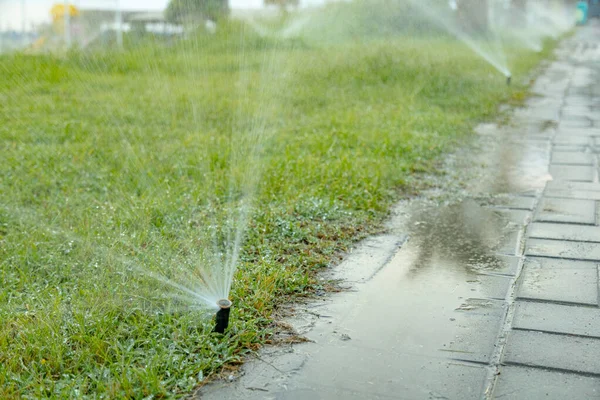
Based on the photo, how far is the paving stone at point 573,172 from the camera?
5762 millimetres

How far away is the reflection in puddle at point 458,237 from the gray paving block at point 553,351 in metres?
0.77

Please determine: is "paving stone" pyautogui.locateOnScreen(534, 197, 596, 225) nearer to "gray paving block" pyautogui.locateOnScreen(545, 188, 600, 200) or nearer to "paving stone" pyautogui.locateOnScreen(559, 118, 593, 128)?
"gray paving block" pyautogui.locateOnScreen(545, 188, 600, 200)

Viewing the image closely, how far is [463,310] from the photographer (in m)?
3.28

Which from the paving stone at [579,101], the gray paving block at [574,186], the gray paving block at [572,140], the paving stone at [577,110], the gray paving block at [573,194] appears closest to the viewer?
the gray paving block at [573,194]

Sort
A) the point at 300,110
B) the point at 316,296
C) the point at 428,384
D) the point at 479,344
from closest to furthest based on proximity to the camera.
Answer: the point at 428,384 → the point at 479,344 → the point at 316,296 → the point at 300,110

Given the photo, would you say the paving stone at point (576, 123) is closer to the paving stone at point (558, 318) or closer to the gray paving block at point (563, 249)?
the gray paving block at point (563, 249)

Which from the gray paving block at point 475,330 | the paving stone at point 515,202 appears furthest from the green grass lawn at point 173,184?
the gray paving block at point 475,330

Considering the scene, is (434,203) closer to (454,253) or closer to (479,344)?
(454,253)

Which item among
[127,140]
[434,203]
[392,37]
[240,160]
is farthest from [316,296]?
[392,37]

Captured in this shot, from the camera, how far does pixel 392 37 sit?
53.1 ft

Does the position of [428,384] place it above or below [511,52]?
below

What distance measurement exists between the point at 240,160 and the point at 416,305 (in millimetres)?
2953

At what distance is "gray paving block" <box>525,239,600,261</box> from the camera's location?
13.1ft

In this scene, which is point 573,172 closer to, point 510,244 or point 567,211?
point 567,211
